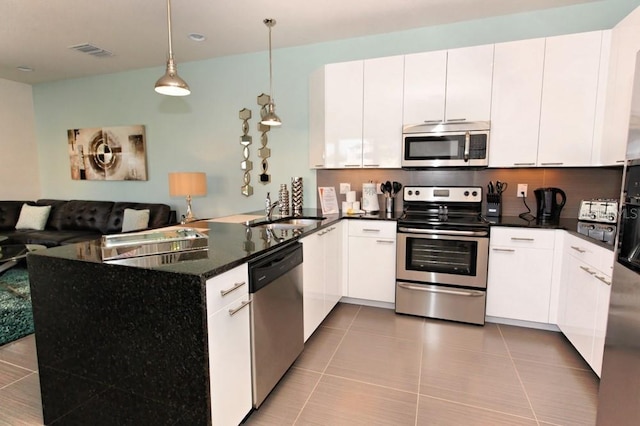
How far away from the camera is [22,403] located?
1.90 metres

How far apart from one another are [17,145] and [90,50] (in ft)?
8.13

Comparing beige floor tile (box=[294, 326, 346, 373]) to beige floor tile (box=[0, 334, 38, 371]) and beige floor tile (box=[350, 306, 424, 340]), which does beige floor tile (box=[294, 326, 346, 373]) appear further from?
beige floor tile (box=[0, 334, 38, 371])

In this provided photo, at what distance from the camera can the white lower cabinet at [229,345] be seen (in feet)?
4.48

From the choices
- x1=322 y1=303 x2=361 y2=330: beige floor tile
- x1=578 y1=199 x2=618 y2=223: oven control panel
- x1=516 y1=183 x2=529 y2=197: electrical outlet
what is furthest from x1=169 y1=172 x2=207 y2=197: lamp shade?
x1=578 y1=199 x2=618 y2=223: oven control panel

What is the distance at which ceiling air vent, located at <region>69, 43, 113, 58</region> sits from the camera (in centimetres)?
365

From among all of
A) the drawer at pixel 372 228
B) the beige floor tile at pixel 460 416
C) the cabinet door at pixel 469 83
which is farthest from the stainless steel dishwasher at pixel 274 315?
the cabinet door at pixel 469 83

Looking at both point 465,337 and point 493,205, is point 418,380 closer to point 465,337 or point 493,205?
point 465,337

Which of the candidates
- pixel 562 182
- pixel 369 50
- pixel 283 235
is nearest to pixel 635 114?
pixel 283 235

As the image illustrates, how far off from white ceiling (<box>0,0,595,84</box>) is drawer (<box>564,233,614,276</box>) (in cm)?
202

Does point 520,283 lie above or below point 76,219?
below

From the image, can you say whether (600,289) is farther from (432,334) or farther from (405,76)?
(405,76)

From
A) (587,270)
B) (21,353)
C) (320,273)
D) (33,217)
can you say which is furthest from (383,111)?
(33,217)

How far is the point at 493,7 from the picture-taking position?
2.85 metres

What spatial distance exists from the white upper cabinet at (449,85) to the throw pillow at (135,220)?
3.38m
